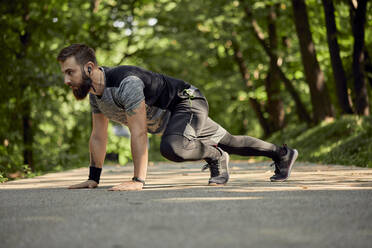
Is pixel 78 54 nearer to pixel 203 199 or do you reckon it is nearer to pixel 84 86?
pixel 84 86

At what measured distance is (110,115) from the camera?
524cm

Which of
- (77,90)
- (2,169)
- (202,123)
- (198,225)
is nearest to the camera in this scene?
(198,225)

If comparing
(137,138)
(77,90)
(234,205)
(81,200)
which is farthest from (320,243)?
(77,90)

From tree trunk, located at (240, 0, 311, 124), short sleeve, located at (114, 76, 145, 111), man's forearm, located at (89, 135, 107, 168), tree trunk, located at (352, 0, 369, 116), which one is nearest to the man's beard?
short sleeve, located at (114, 76, 145, 111)

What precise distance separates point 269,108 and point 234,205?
1668 cm

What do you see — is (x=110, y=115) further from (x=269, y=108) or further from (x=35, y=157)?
(x=269, y=108)

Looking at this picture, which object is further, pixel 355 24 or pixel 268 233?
pixel 355 24

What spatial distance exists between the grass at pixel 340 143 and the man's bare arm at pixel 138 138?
163 inches

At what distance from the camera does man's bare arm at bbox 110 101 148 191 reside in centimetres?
492

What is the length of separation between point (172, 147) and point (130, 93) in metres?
0.61

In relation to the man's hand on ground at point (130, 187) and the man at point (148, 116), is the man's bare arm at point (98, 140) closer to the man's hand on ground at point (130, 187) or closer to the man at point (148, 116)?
the man at point (148, 116)

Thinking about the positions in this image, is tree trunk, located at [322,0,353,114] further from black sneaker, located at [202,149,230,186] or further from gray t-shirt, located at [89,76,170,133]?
gray t-shirt, located at [89,76,170,133]

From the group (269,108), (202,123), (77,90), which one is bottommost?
(269,108)

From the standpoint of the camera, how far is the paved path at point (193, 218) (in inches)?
103
